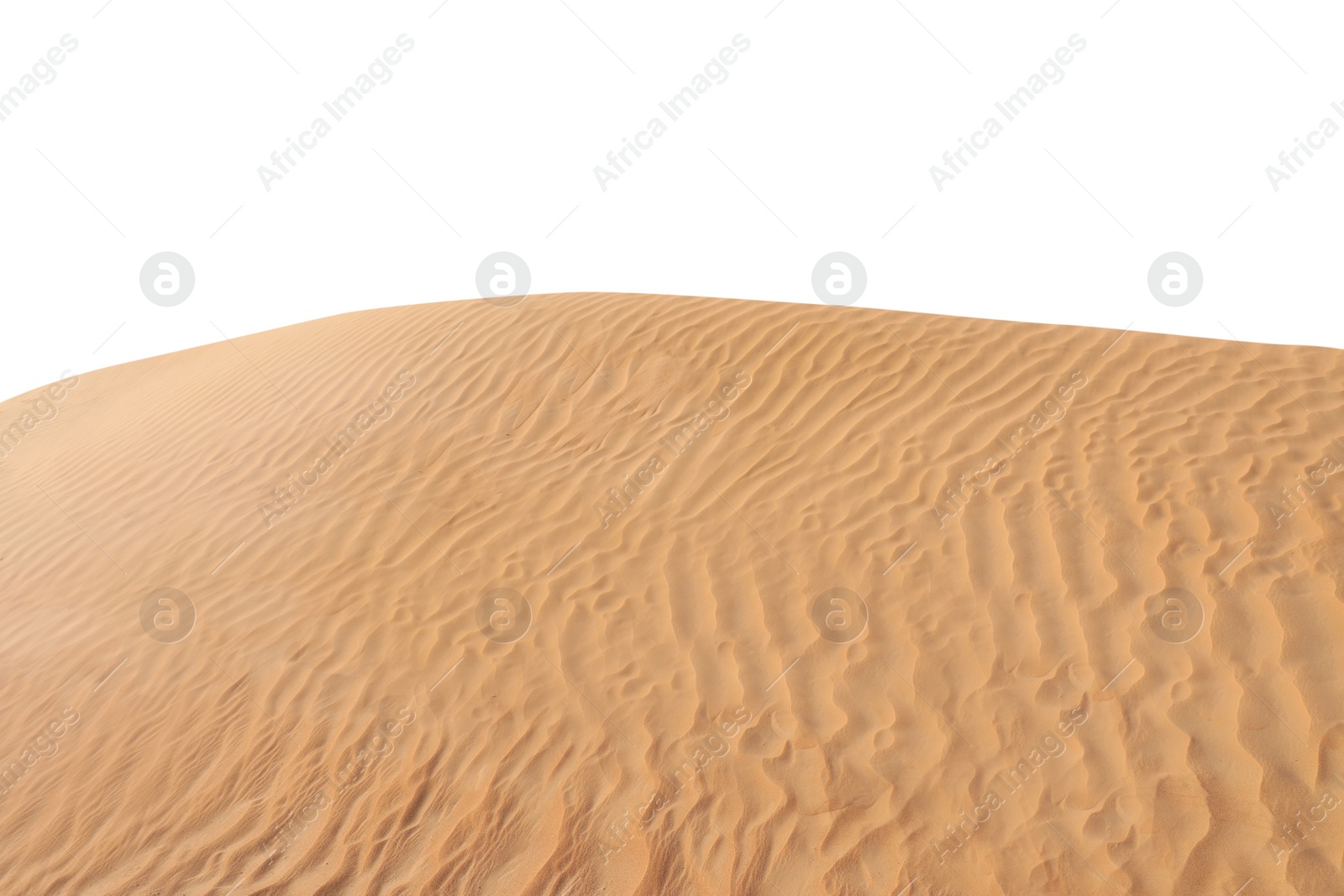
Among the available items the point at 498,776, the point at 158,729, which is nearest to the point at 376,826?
the point at 498,776

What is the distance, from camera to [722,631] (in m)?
5.43

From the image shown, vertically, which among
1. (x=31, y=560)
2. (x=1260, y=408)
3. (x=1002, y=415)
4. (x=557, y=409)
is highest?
(x=1260, y=408)

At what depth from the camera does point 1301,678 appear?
178 inches

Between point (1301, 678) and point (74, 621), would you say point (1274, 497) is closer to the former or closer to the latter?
point (1301, 678)

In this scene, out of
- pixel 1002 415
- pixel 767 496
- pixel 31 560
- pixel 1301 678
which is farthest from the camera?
pixel 31 560

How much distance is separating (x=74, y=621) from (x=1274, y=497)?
8.86 meters

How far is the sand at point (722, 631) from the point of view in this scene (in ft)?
13.9

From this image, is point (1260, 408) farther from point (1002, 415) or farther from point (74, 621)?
point (74, 621)

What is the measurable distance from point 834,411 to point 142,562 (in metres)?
6.07

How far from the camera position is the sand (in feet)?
13.9

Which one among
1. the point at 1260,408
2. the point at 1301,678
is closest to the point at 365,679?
the point at 1301,678

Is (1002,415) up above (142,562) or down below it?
above

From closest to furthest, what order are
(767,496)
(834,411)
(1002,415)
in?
1. (767,496)
2. (1002,415)
3. (834,411)

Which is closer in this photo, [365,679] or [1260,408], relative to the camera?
[365,679]
